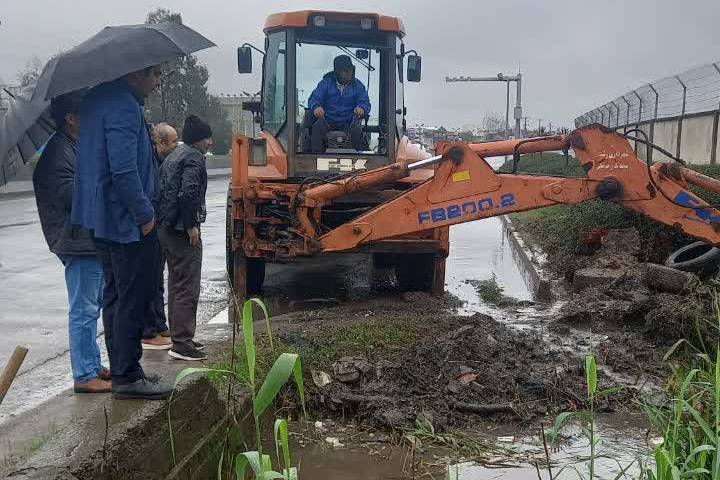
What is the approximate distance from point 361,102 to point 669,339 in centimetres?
400

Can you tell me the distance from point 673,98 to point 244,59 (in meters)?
11.4

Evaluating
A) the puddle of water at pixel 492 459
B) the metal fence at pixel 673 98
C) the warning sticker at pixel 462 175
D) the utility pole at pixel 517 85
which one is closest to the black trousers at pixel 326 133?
the warning sticker at pixel 462 175

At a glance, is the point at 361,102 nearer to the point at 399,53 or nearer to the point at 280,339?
the point at 399,53

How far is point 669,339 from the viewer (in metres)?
5.81

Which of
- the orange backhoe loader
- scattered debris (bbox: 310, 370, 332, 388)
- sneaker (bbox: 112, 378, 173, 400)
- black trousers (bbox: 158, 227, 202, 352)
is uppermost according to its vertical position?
the orange backhoe loader

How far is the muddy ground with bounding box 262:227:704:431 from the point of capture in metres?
4.55

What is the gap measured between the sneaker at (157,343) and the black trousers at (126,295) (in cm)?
148

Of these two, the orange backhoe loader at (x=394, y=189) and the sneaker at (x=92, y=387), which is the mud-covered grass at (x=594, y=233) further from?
the sneaker at (x=92, y=387)

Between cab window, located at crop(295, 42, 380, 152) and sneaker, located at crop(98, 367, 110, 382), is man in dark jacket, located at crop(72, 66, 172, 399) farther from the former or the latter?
cab window, located at crop(295, 42, 380, 152)

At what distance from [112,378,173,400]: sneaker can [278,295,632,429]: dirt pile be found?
42.0 inches

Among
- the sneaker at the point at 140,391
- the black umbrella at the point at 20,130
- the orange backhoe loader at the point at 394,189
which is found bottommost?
the sneaker at the point at 140,391

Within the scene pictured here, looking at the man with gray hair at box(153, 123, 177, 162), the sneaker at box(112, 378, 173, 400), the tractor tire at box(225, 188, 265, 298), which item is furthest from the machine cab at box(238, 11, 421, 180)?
the sneaker at box(112, 378, 173, 400)

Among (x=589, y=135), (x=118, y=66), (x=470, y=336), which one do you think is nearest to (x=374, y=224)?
(x=470, y=336)

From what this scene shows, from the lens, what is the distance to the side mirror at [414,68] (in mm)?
8445
